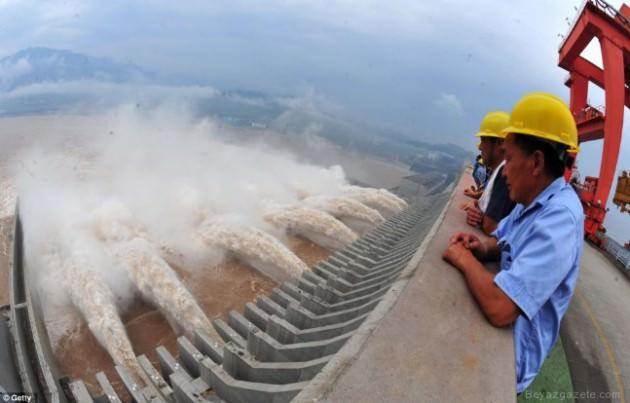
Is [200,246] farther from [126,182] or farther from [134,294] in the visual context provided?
[126,182]

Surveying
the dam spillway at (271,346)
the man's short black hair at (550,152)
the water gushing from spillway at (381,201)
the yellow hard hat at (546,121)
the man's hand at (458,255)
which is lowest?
the water gushing from spillway at (381,201)

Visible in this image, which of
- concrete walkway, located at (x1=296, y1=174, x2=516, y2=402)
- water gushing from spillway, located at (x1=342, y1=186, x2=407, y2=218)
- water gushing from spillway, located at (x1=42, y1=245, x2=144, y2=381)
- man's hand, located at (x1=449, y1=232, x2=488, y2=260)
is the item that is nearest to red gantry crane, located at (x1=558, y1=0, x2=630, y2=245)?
water gushing from spillway, located at (x1=342, y1=186, x2=407, y2=218)

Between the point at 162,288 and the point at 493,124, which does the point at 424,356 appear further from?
the point at 162,288

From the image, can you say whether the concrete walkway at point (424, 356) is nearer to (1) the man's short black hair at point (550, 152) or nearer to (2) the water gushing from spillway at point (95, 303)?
(1) the man's short black hair at point (550, 152)

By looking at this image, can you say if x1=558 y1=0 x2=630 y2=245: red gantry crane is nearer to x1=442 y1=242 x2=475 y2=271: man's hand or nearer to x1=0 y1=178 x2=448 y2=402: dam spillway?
x1=0 y1=178 x2=448 y2=402: dam spillway

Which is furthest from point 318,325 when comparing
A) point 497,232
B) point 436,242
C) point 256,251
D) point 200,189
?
point 200,189

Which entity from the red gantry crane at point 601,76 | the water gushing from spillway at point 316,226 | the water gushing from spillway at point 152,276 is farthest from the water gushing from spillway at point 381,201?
the water gushing from spillway at point 152,276
